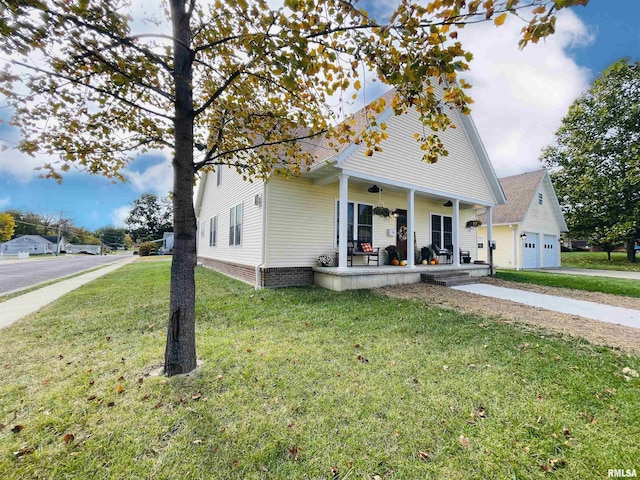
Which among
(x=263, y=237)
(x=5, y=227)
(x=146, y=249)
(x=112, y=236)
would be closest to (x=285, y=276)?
(x=263, y=237)

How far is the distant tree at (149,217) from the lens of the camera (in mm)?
58719

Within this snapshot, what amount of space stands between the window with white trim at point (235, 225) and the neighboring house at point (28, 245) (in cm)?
6731

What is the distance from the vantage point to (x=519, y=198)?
18.2 meters

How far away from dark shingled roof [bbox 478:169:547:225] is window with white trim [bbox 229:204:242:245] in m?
16.4

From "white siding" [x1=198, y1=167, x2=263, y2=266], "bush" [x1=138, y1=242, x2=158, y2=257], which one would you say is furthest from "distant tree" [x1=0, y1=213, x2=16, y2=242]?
"white siding" [x1=198, y1=167, x2=263, y2=266]

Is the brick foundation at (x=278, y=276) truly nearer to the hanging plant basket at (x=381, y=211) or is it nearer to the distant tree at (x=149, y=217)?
the hanging plant basket at (x=381, y=211)

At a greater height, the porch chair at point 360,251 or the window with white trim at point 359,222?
the window with white trim at point 359,222

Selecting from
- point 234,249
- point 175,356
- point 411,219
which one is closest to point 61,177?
point 175,356

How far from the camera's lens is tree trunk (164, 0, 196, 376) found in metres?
3.19

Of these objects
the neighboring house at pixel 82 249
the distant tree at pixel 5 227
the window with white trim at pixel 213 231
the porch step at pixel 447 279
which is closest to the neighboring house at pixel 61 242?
the neighboring house at pixel 82 249

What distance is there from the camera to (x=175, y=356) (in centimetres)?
319

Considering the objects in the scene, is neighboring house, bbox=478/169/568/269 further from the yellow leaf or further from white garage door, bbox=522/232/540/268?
the yellow leaf

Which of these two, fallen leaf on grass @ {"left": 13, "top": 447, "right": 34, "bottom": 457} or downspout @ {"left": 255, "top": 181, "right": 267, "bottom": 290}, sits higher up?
downspout @ {"left": 255, "top": 181, "right": 267, "bottom": 290}

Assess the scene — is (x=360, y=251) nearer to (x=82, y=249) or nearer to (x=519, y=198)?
(x=519, y=198)
